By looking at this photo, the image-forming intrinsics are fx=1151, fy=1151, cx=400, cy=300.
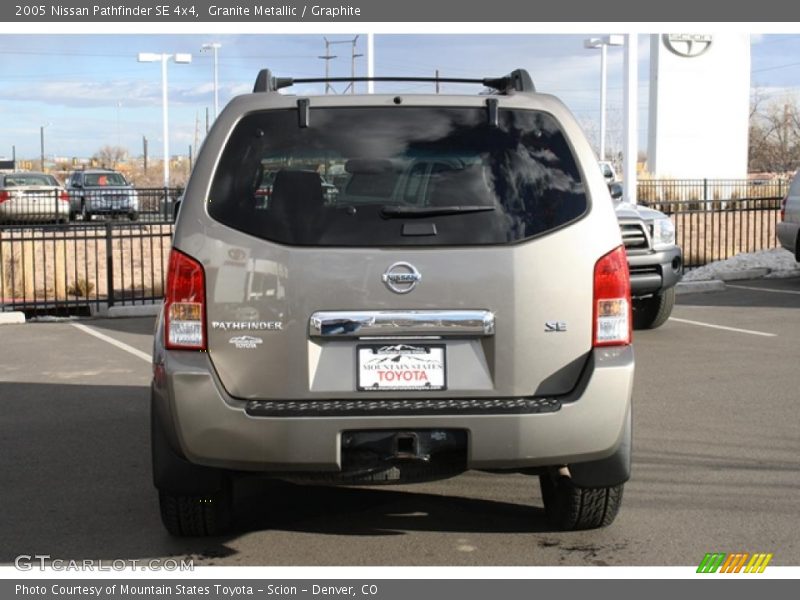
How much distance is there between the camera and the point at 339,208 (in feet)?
15.2

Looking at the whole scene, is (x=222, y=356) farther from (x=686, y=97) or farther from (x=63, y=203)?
(x=686, y=97)

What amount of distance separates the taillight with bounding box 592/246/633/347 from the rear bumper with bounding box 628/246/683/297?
6.98m

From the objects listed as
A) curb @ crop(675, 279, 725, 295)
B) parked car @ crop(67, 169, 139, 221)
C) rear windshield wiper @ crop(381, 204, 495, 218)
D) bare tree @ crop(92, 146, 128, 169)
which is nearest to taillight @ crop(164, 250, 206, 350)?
rear windshield wiper @ crop(381, 204, 495, 218)

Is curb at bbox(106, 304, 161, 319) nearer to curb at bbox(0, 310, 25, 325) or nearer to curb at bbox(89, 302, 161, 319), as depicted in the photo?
curb at bbox(89, 302, 161, 319)

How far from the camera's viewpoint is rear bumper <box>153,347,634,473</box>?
4559 millimetres

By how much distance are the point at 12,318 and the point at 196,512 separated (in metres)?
9.59

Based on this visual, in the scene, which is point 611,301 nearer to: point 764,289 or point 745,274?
point 764,289

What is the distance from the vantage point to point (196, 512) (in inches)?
202

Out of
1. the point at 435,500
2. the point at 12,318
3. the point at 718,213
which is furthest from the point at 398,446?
the point at 718,213

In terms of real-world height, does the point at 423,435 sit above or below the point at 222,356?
below

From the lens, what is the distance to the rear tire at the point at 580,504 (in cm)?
518

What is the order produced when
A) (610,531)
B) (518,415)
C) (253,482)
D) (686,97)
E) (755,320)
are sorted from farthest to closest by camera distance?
(686,97) → (755,320) → (253,482) → (610,531) → (518,415)
